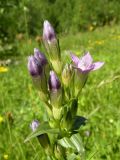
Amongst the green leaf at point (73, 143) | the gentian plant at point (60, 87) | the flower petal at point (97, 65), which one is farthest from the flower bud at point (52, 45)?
the green leaf at point (73, 143)

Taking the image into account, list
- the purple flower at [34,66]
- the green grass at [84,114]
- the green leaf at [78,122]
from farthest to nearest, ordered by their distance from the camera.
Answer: the green grass at [84,114], the green leaf at [78,122], the purple flower at [34,66]

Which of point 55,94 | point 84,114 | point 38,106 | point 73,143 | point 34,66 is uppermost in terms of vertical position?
point 34,66

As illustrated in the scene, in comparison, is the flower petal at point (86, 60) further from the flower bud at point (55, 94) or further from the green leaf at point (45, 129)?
the green leaf at point (45, 129)

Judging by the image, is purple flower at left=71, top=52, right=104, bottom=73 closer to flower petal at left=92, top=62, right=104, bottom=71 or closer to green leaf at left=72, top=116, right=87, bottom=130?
flower petal at left=92, top=62, right=104, bottom=71

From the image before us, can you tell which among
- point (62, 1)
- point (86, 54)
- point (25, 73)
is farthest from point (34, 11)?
point (86, 54)

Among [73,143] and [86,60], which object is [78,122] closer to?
[73,143]

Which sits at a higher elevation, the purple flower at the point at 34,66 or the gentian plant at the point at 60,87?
the purple flower at the point at 34,66

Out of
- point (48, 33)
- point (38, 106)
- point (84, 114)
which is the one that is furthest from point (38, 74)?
point (38, 106)
